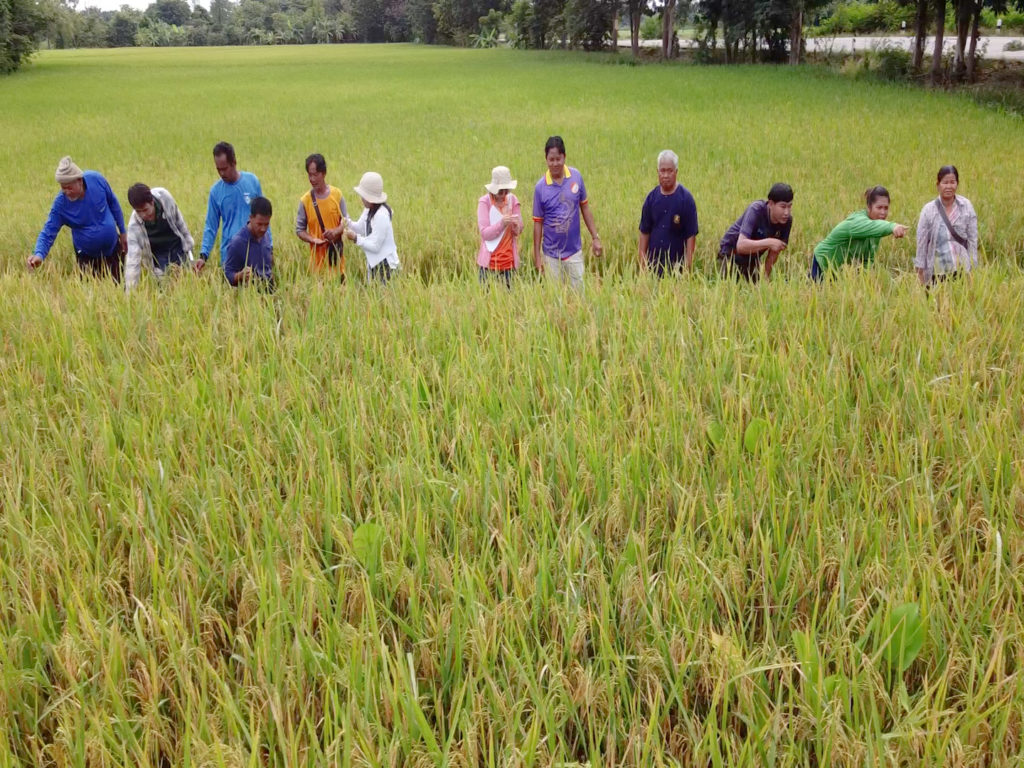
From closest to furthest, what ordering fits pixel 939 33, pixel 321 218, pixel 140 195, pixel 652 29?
1. pixel 140 195
2. pixel 321 218
3. pixel 939 33
4. pixel 652 29

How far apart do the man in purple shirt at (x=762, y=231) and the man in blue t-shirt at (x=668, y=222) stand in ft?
1.09

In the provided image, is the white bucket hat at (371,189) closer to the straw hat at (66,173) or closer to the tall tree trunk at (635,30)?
the straw hat at (66,173)

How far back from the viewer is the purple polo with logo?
5934mm

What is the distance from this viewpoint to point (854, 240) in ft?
17.4

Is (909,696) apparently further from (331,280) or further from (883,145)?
(883,145)

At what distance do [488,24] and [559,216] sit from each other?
2671 inches

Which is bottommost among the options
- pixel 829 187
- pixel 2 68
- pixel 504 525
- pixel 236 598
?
pixel 236 598

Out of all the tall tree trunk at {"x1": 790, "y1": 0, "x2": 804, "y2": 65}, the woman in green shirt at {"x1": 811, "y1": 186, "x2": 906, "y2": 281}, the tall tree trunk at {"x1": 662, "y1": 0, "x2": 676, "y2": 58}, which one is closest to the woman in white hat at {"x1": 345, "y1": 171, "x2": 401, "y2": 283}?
the woman in green shirt at {"x1": 811, "y1": 186, "x2": 906, "y2": 281}

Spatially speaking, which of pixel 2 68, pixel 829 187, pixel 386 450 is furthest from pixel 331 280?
pixel 2 68

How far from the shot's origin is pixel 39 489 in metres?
2.63

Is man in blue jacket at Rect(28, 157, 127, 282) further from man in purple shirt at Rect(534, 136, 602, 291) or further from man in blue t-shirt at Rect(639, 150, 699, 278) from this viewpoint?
man in blue t-shirt at Rect(639, 150, 699, 278)

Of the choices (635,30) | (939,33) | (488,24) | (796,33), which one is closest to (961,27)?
(939,33)

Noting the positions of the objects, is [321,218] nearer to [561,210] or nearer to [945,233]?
[561,210]

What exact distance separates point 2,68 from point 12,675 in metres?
43.4
